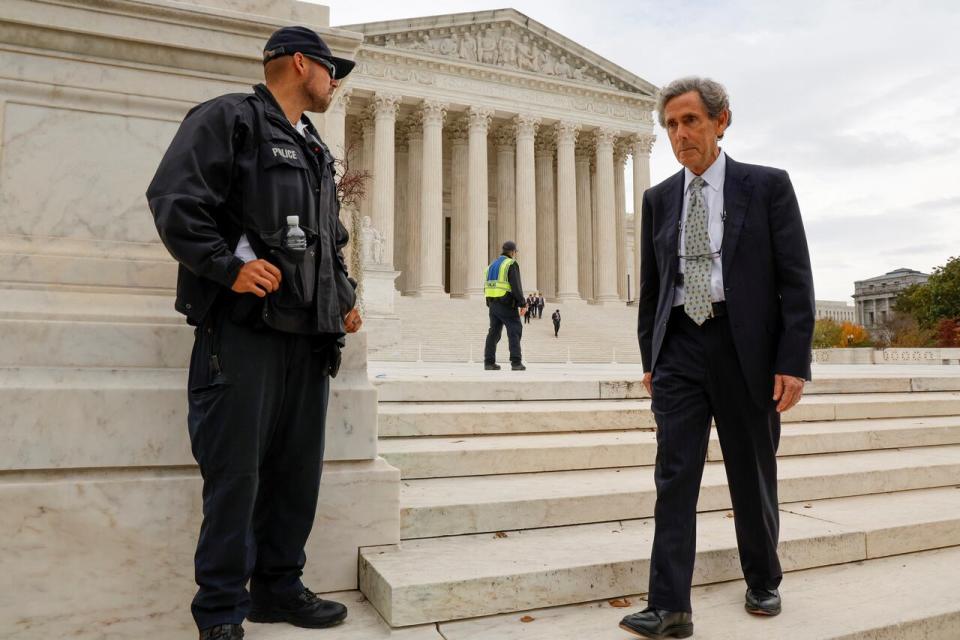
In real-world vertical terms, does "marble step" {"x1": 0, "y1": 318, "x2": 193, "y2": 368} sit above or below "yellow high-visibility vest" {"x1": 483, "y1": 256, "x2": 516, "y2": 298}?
below

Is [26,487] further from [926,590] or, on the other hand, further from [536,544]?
[926,590]

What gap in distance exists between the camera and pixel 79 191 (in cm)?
313

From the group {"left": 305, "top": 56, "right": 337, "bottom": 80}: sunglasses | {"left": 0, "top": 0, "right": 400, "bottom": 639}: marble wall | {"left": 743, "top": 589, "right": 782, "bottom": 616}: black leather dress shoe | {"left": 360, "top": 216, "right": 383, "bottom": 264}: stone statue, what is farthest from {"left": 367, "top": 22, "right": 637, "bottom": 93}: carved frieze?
{"left": 743, "top": 589, "right": 782, "bottom": 616}: black leather dress shoe

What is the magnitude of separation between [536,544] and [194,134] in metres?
2.53

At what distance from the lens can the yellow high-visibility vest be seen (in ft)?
35.5

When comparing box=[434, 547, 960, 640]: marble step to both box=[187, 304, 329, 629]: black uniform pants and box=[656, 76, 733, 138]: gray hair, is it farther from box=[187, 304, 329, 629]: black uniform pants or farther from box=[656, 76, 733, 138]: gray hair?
box=[656, 76, 733, 138]: gray hair

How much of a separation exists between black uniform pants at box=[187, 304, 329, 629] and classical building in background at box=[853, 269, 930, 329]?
4207 inches

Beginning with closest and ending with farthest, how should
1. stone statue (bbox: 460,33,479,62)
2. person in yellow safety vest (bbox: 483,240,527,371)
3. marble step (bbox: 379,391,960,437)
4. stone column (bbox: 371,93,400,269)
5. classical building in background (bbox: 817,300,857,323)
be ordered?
marble step (bbox: 379,391,960,437), person in yellow safety vest (bbox: 483,240,527,371), stone column (bbox: 371,93,400,269), stone statue (bbox: 460,33,479,62), classical building in background (bbox: 817,300,857,323)

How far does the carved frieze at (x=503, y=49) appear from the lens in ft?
122

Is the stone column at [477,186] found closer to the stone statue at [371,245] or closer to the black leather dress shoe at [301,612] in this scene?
the stone statue at [371,245]

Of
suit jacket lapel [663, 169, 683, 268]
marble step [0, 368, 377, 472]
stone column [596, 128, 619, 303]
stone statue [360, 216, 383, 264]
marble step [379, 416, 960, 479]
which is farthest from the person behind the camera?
stone column [596, 128, 619, 303]

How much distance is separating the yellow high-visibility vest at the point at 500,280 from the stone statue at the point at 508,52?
3141 cm

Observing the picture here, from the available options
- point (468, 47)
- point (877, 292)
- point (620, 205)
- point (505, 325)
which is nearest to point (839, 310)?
point (877, 292)

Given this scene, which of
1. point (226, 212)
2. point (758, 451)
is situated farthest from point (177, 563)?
point (758, 451)
